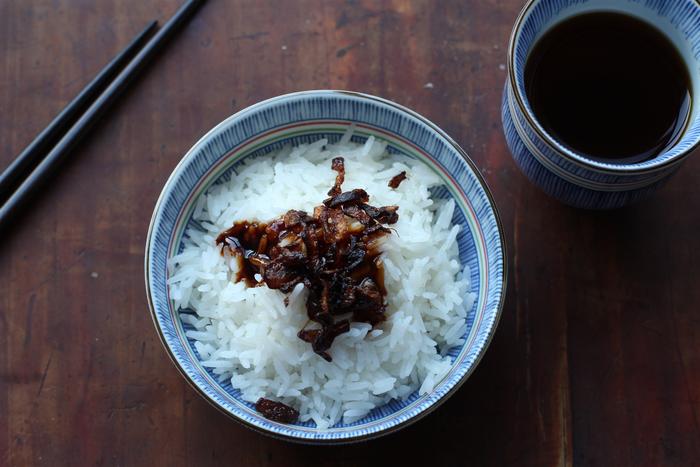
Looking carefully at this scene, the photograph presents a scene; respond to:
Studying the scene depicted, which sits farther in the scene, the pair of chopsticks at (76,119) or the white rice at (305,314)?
the pair of chopsticks at (76,119)

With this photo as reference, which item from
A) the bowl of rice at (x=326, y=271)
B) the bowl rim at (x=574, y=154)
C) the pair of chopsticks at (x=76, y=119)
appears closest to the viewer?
the bowl rim at (x=574, y=154)

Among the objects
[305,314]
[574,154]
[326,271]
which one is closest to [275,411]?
[305,314]

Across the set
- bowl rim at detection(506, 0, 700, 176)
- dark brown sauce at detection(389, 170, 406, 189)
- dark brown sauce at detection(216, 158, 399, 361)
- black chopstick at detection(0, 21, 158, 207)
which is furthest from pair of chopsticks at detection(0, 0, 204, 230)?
bowl rim at detection(506, 0, 700, 176)

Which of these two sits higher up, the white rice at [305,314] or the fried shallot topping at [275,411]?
the white rice at [305,314]

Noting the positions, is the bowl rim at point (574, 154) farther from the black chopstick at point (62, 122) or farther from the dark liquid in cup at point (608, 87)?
the black chopstick at point (62, 122)

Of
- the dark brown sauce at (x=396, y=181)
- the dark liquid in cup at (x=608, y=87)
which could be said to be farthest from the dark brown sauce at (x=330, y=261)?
A: the dark liquid in cup at (x=608, y=87)

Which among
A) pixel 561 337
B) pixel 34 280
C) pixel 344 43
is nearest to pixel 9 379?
pixel 34 280

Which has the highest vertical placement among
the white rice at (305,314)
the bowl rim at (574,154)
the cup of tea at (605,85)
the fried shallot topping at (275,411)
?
the cup of tea at (605,85)

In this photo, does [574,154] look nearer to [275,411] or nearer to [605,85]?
[605,85]

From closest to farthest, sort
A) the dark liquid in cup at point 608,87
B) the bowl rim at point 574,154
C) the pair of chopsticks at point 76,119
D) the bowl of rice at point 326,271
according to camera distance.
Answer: the bowl rim at point 574,154 → the bowl of rice at point 326,271 → the dark liquid in cup at point 608,87 → the pair of chopsticks at point 76,119
